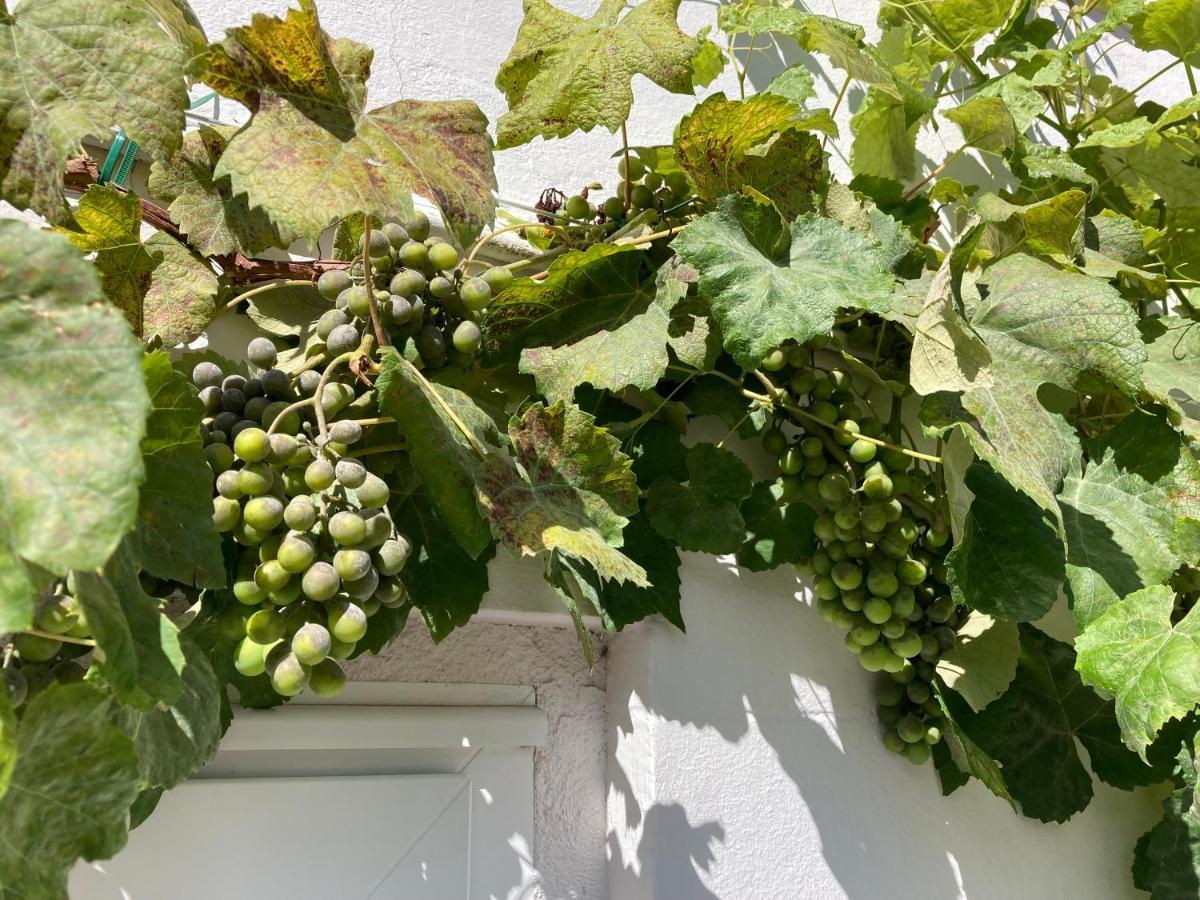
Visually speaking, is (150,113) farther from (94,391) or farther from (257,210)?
(94,391)

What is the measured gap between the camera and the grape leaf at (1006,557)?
94cm

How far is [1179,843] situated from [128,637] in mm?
1265

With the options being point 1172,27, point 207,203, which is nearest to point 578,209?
point 207,203

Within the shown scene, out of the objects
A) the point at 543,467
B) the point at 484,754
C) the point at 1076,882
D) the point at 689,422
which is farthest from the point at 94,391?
the point at 1076,882

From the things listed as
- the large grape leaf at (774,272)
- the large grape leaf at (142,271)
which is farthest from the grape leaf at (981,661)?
the large grape leaf at (142,271)

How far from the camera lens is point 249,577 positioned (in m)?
0.71

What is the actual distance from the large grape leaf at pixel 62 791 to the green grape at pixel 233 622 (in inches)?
5.7

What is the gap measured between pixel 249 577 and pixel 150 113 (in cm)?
36

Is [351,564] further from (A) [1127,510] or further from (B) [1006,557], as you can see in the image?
(A) [1127,510]

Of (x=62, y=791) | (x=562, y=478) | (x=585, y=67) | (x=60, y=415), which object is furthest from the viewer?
(x=585, y=67)

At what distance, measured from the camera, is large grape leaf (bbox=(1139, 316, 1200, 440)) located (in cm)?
107

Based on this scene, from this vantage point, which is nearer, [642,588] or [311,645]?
[311,645]

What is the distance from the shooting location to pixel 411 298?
0.83 m

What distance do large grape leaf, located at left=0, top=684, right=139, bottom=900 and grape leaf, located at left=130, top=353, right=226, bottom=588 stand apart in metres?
0.11
